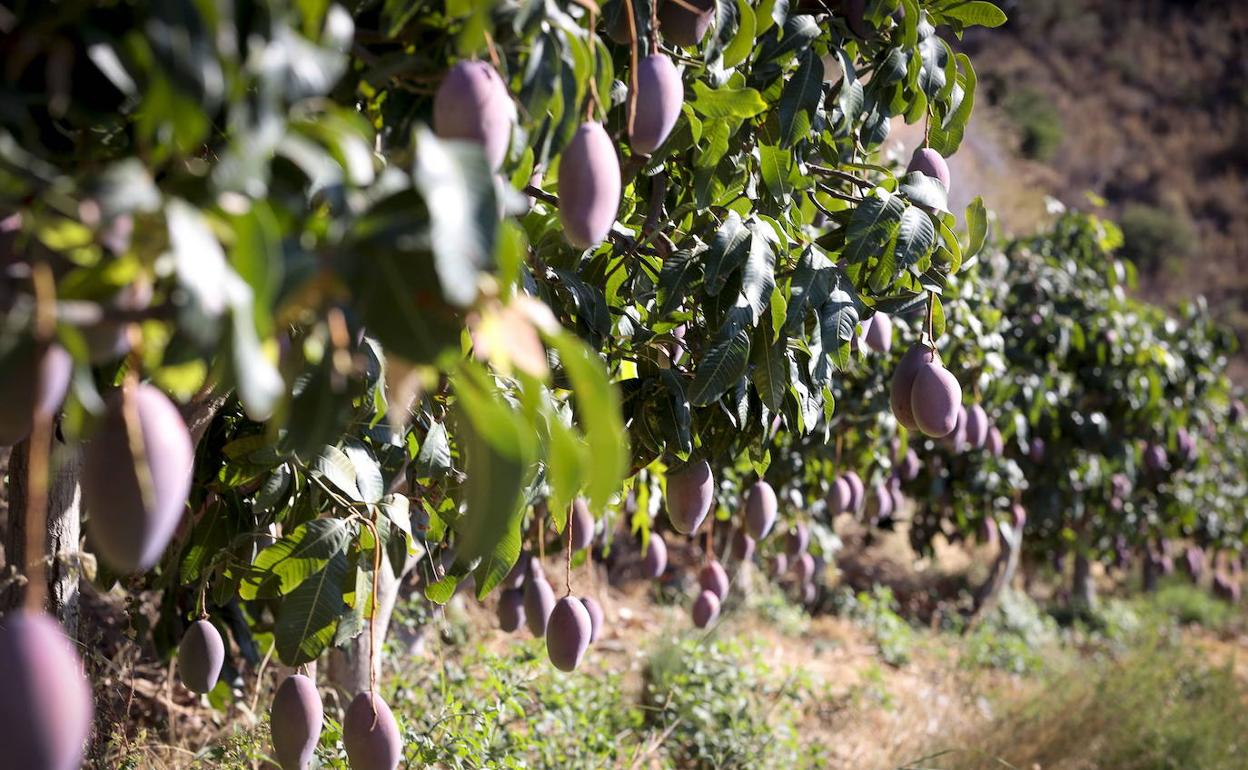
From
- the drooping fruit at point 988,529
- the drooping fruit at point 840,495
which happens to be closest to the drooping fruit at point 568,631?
the drooping fruit at point 840,495

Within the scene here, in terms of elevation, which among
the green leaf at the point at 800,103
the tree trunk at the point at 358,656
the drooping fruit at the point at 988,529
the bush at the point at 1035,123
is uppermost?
the green leaf at the point at 800,103

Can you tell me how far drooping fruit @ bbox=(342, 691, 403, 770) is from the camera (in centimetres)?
125

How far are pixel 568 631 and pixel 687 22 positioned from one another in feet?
2.67

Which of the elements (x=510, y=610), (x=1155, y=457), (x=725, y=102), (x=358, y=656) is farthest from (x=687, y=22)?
(x=1155, y=457)

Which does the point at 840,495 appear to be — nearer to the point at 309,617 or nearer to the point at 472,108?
the point at 309,617

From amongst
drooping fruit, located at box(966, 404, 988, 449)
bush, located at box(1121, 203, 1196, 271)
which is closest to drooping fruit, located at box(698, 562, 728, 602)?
drooping fruit, located at box(966, 404, 988, 449)

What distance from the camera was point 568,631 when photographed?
4.99 feet

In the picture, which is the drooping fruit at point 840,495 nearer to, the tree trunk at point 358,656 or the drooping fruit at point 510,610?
the drooping fruit at point 510,610

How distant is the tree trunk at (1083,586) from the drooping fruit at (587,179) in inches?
251

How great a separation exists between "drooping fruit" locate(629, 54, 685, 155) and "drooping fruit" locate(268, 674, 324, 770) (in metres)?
0.71

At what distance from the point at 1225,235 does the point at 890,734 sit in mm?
18733

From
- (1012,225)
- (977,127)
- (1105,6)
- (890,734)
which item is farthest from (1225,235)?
(890,734)

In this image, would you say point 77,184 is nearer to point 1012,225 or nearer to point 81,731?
point 81,731

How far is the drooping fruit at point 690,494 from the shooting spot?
1.46m
